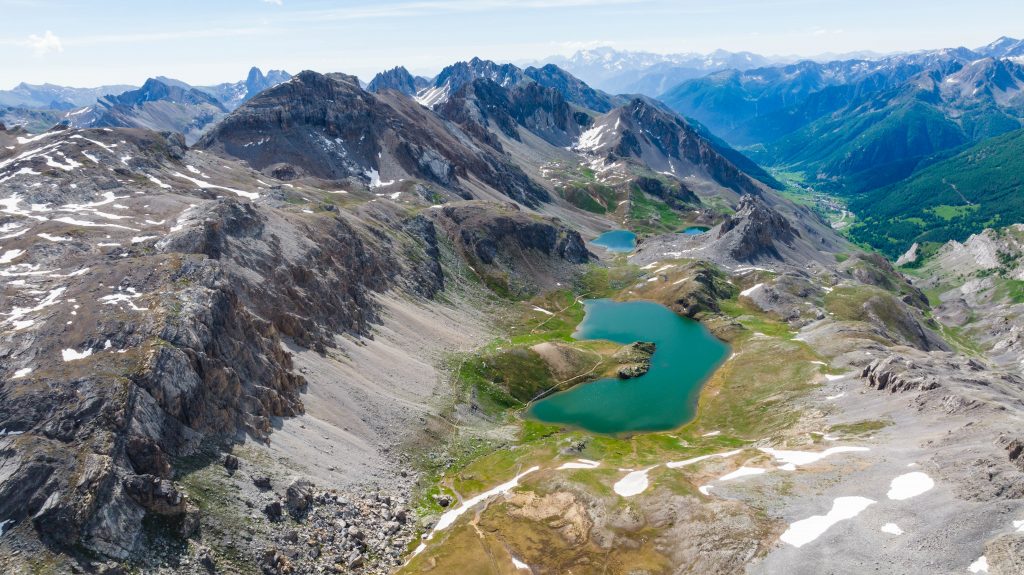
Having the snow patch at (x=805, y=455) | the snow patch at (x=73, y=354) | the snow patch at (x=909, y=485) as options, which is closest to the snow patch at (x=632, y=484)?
the snow patch at (x=805, y=455)

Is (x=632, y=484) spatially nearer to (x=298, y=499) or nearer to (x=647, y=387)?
(x=298, y=499)

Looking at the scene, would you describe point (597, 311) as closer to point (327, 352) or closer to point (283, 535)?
point (327, 352)

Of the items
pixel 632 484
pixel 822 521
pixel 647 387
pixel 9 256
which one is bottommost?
pixel 647 387

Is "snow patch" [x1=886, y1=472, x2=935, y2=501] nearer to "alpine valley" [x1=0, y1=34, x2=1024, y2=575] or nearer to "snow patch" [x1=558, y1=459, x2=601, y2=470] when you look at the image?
"alpine valley" [x1=0, y1=34, x2=1024, y2=575]

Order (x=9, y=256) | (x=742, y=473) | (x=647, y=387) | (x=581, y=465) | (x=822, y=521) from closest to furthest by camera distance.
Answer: (x=822, y=521) < (x=742, y=473) < (x=9, y=256) < (x=581, y=465) < (x=647, y=387)

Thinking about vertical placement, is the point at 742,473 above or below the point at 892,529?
below

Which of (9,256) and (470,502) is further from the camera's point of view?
(9,256)

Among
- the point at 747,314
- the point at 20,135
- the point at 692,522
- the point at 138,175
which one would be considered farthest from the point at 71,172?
the point at 747,314

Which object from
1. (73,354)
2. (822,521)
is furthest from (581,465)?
(73,354)

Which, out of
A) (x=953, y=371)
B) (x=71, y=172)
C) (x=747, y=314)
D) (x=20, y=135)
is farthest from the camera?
(x=747, y=314)
